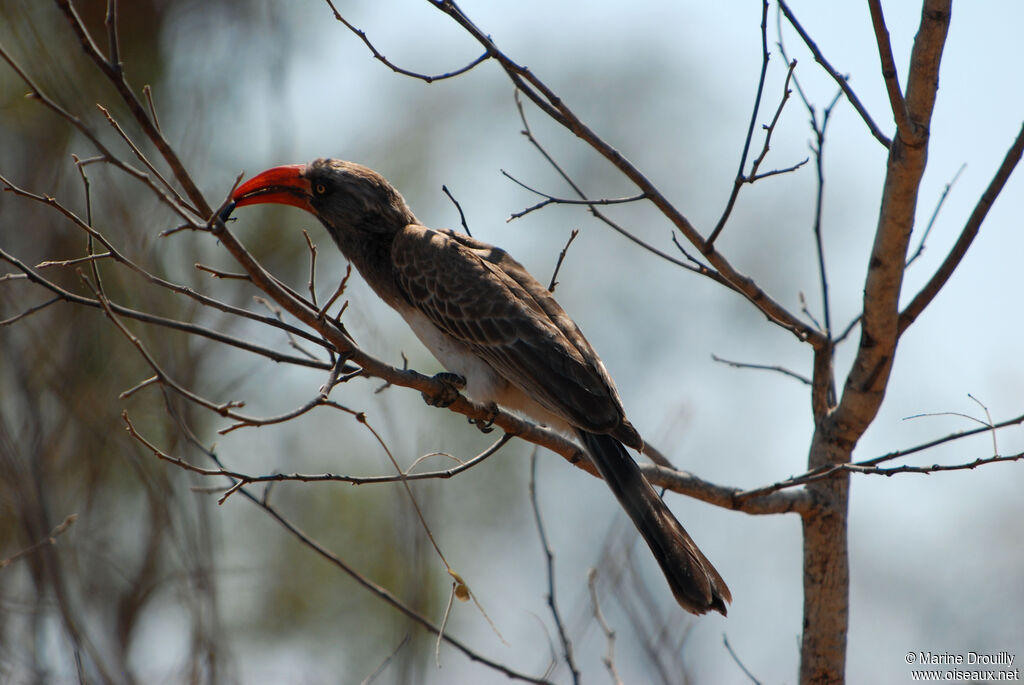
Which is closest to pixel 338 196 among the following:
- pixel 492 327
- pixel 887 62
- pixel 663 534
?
pixel 492 327

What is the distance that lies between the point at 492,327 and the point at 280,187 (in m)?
1.34

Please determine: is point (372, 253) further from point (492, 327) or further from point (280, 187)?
point (492, 327)

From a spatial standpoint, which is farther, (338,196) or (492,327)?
(338,196)

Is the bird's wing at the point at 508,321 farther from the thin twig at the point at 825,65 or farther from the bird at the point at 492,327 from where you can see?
the thin twig at the point at 825,65

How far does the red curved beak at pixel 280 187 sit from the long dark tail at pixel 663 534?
6.41 ft

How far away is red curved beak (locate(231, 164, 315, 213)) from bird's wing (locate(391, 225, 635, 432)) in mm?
531

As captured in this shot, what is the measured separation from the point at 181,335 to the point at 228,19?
14.5 ft

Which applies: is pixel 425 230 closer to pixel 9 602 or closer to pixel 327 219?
pixel 327 219

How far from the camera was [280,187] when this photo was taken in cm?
431

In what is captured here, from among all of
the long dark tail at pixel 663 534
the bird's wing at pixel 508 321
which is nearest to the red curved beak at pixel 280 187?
the bird's wing at pixel 508 321

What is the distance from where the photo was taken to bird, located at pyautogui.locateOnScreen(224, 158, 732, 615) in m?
3.28

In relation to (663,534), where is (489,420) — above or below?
above

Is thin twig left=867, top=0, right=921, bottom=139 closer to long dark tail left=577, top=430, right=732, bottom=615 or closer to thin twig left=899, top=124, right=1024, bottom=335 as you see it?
thin twig left=899, top=124, right=1024, bottom=335

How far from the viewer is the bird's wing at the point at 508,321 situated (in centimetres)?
362
